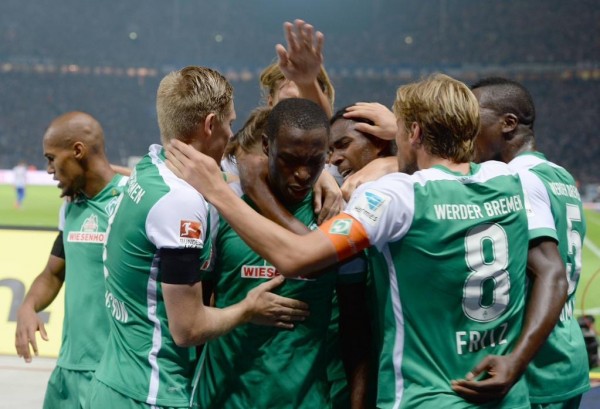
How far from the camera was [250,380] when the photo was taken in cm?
267

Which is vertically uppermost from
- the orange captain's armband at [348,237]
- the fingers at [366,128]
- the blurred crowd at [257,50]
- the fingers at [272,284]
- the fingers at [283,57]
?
the blurred crowd at [257,50]

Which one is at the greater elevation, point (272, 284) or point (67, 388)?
point (272, 284)

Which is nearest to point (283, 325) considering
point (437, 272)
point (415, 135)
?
point (437, 272)

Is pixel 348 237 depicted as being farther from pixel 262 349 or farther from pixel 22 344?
pixel 22 344

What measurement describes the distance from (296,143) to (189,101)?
41 cm

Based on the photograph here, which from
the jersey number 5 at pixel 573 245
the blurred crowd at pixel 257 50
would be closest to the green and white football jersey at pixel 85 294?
the jersey number 5 at pixel 573 245

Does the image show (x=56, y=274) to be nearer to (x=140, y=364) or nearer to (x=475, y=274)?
(x=140, y=364)

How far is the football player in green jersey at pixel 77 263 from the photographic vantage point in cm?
394

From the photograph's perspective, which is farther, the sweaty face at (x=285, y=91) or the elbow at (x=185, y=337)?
the sweaty face at (x=285, y=91)

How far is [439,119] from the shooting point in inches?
97.3

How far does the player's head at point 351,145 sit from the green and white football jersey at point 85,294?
1.39m

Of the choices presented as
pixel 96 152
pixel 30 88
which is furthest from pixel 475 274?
pixel 30 88

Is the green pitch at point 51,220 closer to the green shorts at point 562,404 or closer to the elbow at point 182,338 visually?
the green shorts at point 562,404

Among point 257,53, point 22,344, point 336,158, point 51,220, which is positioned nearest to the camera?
point 336,158
